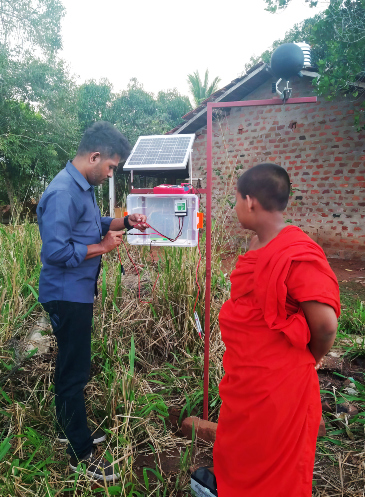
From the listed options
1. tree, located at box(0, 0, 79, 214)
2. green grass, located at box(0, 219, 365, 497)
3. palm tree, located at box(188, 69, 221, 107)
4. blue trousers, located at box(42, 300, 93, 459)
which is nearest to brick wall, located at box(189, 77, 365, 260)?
green grass, located at box(0, 219, 365, 497)

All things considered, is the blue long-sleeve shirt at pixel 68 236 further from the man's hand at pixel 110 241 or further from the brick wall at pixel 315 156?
the brick wall at pixel 315 156

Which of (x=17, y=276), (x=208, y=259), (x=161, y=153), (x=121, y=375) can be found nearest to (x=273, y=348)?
(x=208, y=259)

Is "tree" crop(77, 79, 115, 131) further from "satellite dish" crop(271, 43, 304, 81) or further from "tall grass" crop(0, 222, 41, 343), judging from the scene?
"satellite dish" crop(271, 43, 304, 81)

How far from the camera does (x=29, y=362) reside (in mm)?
2490

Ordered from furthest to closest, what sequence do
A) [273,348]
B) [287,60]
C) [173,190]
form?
[173,190], [287,60], [273,348]

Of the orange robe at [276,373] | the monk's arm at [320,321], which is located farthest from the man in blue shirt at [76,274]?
the monk's arm at [320,321]

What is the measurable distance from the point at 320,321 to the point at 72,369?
123cm

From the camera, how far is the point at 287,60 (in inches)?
60.7

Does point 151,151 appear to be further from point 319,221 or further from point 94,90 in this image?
point 94,90

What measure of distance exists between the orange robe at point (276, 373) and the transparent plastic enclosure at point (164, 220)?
0.99 meters

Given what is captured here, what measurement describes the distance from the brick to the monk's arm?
1.12 m

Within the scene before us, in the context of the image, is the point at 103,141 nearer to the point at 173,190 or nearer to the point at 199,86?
the point at 173,190

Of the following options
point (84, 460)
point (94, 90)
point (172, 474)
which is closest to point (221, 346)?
point (172, 474)

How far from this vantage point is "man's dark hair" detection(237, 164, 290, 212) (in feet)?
4.20
